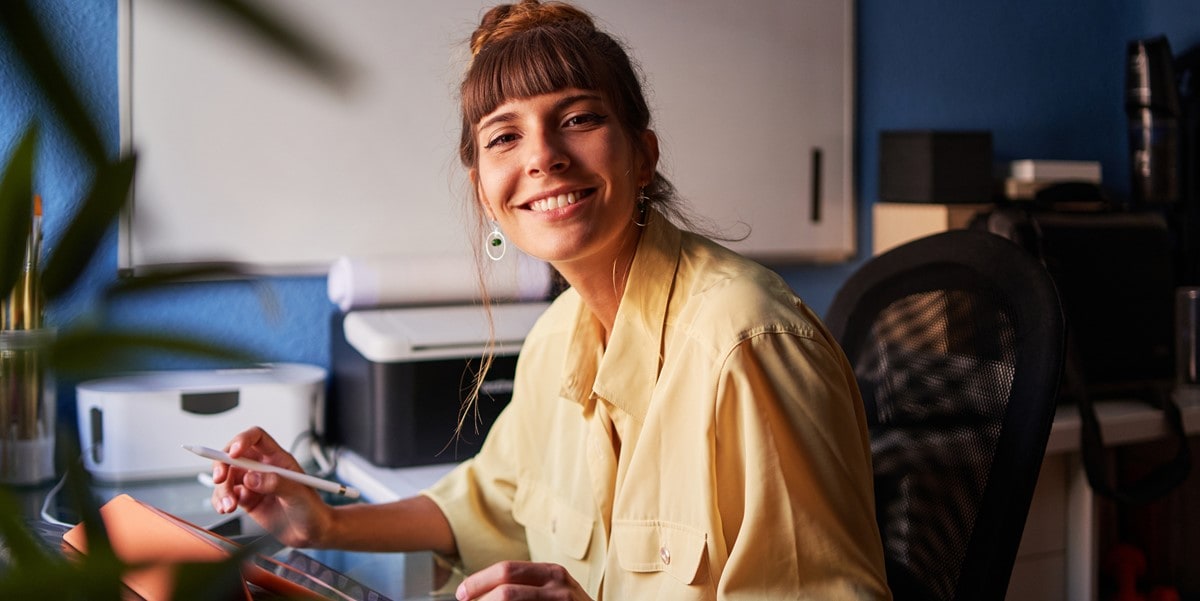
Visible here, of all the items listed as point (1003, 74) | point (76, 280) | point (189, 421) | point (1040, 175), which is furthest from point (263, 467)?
point (1003, 74)

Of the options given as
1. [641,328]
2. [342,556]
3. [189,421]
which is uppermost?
[641,328]

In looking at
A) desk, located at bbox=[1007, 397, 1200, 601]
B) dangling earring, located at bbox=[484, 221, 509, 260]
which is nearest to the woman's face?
dangling earring, located at bbox=[484, 221, 509, 260]

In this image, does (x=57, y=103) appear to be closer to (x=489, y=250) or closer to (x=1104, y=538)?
(x=489, y=250)

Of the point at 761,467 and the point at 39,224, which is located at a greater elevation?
the point at 39,224

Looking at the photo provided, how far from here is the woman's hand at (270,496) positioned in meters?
1.15

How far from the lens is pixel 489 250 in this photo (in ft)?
4.52

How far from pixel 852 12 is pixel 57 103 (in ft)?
7.86

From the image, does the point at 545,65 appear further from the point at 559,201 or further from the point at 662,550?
the point at 662,550

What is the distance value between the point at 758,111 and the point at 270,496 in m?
1.44

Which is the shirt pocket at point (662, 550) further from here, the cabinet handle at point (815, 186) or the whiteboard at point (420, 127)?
the cabinet handle at point (815, 186)

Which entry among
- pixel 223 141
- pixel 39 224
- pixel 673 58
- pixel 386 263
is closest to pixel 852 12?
pixel 673 58

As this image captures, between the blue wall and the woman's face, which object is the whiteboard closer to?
the blue wall

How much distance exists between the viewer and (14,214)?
180mm

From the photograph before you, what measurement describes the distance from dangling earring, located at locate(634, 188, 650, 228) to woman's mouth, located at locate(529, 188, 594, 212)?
0.24 ft
